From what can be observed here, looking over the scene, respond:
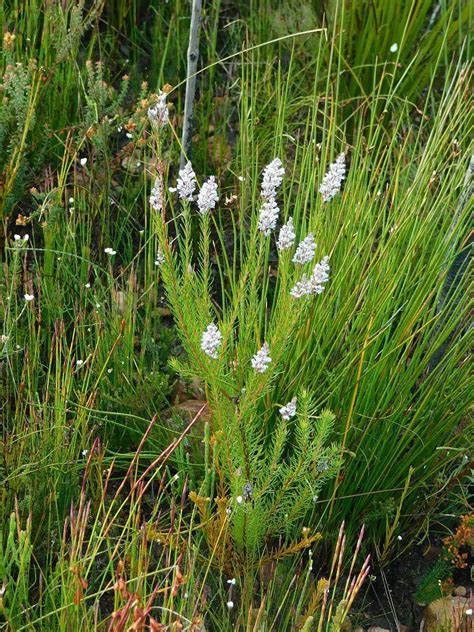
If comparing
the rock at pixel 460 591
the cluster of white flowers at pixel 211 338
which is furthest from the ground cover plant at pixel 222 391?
the rock at pixel 460 591

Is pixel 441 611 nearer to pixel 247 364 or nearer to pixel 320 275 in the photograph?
pixel 247 364

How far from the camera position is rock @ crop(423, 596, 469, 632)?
6.81ft

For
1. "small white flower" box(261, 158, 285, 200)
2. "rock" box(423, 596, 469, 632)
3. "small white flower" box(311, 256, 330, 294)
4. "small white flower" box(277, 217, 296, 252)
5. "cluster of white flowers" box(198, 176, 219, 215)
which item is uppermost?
"small white flower" box(261, 158, 285, 200)

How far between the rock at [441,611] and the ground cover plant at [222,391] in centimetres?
5

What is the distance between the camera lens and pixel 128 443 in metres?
2.41

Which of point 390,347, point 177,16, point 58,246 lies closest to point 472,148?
point 390,347

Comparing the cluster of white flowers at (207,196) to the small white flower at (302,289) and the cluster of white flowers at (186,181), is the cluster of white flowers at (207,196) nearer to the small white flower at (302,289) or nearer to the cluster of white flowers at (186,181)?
the cluster of white flowers at (186,181)

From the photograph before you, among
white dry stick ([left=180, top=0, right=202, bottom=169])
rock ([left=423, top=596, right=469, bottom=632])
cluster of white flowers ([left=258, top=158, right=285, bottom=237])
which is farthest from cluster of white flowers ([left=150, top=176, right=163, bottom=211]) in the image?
rock ([left=423, top=596, right=469, bottom=632])

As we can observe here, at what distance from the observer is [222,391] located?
5.88 feet

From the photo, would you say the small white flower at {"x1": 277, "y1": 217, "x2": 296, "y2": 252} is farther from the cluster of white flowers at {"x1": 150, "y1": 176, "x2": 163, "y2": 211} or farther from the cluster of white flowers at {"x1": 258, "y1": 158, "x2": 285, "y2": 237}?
the cluster of white flowers at {"x1": 150, "y1": 176, "x2": 163, "y2": 211}

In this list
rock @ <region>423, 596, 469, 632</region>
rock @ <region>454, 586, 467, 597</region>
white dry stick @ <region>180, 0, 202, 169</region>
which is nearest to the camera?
rock @ <region>423, 596, 469, 632</region>

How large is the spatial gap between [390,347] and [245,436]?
521mm

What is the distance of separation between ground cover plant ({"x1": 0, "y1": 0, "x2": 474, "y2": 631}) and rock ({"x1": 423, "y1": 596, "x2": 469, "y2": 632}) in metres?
0.05

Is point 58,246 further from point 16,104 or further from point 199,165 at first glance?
point 199,165
